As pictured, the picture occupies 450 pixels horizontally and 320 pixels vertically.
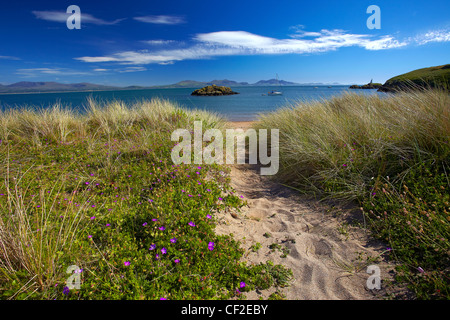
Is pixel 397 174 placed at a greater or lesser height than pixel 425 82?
lesser

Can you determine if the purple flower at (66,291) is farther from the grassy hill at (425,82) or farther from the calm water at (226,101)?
the calm water at (226,101)

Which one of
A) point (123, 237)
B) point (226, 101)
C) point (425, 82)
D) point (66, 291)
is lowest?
point (66, 291)

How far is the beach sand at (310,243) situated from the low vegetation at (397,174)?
24 centimetres

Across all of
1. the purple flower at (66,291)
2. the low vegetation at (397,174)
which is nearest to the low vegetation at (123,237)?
the purple flower at (66,291)

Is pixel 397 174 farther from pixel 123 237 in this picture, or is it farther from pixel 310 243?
pixel 123 237

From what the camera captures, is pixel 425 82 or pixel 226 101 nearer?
pixel 425 82

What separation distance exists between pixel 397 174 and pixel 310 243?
5.98 feet

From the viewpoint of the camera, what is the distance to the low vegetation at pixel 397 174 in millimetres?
2420

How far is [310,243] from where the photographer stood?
3.01 metres

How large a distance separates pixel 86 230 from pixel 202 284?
153 centimetres

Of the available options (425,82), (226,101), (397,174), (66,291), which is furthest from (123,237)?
(226,101)
